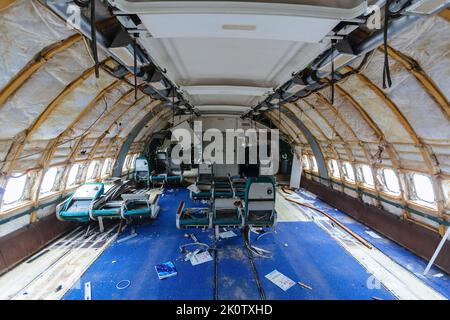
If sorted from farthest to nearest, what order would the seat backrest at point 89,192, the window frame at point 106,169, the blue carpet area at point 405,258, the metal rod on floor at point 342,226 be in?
1. the window frame at point 106,169
2. the seat backrest at point 89,192
3. the metal rod on floor at point 342,226
4. the blue carpet area at point 405,258

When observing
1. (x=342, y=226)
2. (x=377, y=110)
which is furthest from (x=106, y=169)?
(x=377, y=110)

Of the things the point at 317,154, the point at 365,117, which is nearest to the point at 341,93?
the point at 365,117

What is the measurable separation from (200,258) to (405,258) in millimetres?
5199

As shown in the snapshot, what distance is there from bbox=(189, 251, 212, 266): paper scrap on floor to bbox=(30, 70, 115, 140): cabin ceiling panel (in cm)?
437

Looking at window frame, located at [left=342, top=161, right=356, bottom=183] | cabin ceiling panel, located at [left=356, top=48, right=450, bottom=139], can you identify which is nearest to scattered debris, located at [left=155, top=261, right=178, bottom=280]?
cabin ceiling panel, located at [left=356, top=48, right=450, bottom=139]

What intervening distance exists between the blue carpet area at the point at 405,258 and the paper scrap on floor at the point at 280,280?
9.58 feet

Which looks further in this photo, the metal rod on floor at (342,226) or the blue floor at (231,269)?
the metal rod on floor at (342,226)

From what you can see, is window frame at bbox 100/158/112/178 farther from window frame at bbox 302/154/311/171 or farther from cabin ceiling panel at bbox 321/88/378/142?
window frame at bbox 302/154/311/171

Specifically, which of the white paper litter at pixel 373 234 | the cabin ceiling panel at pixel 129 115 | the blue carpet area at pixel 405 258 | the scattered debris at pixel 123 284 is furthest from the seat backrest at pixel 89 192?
the white paper litter at pixel 373 234

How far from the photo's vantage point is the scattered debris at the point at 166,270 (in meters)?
4.23

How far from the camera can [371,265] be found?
474cm

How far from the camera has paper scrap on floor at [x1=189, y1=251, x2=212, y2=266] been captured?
470cm

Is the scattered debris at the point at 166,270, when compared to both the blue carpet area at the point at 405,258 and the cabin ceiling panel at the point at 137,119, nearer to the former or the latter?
the blue carpet area at the point at 405,258
